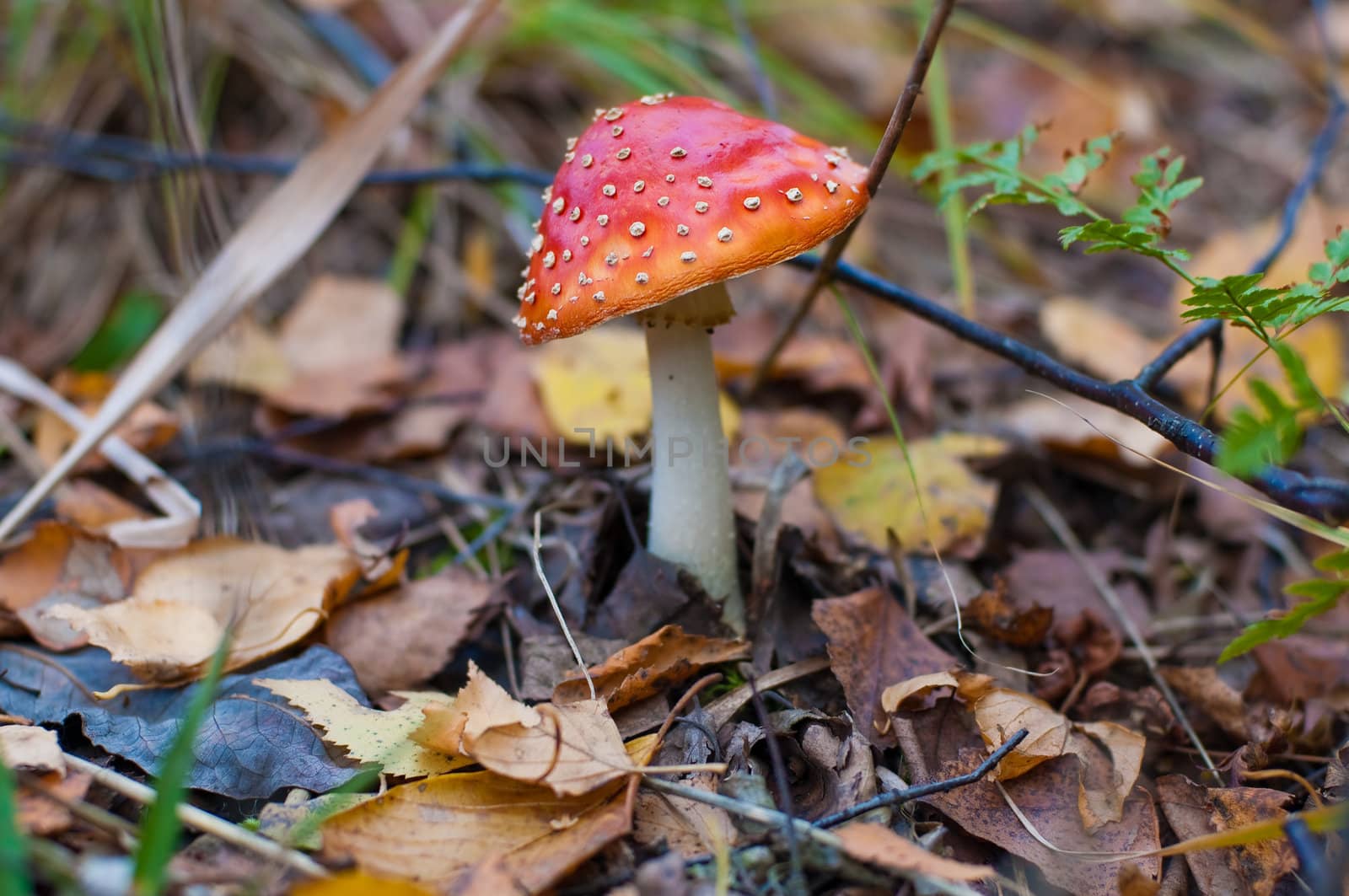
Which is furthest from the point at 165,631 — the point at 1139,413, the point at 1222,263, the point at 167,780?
the point at 1222,263

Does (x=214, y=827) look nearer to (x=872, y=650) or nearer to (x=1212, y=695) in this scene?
(x=872, y=650)

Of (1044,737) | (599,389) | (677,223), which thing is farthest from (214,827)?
(599,389)

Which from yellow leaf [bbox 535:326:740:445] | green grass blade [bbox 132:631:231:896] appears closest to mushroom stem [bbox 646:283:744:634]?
yellow leaf [bbox 535:326:740:445]

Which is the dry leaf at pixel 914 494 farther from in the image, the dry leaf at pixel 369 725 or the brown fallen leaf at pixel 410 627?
the dry leaf at pixel 369 725

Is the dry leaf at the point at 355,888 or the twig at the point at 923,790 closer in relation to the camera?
the dry leaf at the point at 355,888

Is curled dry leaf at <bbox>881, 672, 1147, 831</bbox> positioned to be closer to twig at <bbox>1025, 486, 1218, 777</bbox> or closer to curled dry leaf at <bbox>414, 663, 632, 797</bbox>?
twig at <bbox>1025, 486, 1218, 777</bbox>

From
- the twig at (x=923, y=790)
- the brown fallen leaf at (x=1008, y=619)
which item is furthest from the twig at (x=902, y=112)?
the twig at (x=923, y=790)

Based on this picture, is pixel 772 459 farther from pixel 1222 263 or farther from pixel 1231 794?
pixel 1222 263
